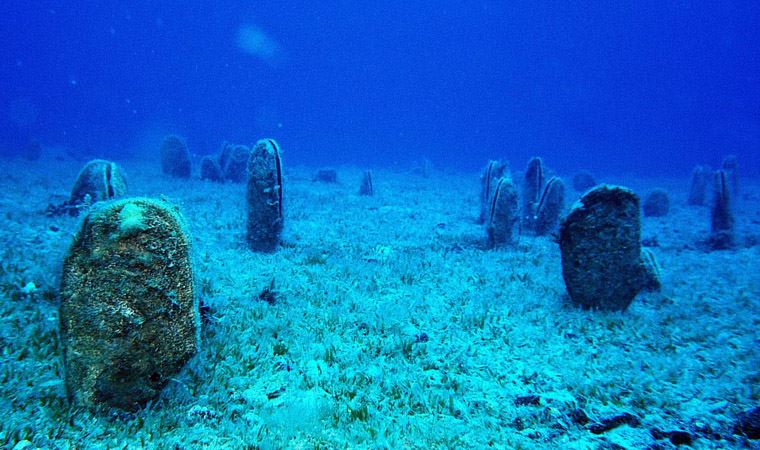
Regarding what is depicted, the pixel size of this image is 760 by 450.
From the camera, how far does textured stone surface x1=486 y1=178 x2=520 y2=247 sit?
944 cm

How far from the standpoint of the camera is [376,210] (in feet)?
46.0

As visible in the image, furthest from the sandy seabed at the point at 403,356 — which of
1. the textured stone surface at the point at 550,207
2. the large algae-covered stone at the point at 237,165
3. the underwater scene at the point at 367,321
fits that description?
the large algae-covered stone at the point at 237,165

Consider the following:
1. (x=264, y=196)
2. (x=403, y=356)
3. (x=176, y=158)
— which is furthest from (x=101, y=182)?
(x=176, y=158)

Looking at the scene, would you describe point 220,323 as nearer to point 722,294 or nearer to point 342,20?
point 722,294

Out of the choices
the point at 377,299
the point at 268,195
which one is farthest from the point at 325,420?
the point at 268,195

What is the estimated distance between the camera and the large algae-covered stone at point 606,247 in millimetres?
5922

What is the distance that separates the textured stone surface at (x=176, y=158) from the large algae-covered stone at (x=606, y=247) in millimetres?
17504

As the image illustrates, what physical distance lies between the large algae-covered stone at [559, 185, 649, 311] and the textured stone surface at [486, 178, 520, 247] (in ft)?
11.0

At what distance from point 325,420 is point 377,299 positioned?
9.32ft

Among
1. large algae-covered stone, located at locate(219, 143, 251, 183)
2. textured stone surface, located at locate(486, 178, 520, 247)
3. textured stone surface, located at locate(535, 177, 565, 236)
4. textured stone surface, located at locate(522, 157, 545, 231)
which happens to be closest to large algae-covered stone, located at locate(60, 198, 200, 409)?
textured stone surface, located at locate(486, 178, 520, 247)

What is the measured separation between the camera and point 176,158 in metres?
18.4

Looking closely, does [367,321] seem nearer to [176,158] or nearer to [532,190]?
[532,190]

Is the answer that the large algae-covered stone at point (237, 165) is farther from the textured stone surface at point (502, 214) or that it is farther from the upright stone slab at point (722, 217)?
the upright stone slab at point (722, 217)

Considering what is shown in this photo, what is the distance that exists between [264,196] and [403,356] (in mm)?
4765
